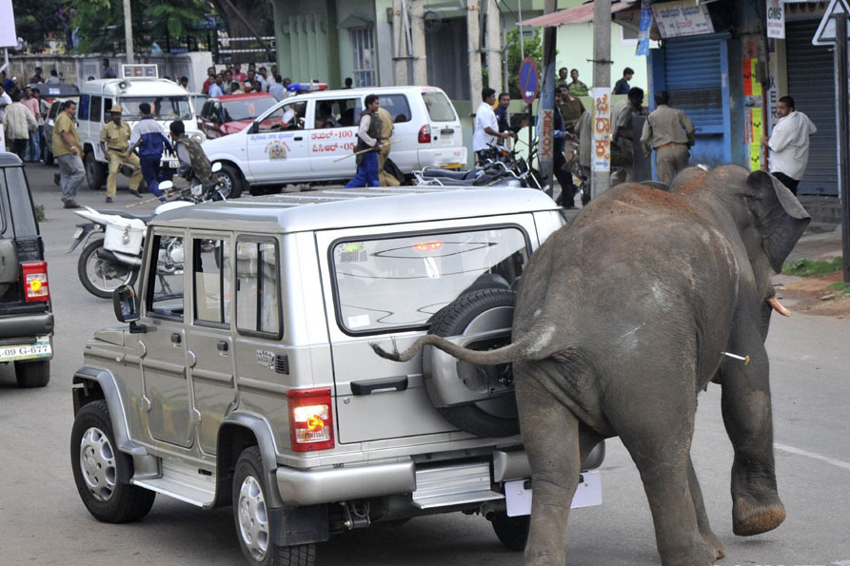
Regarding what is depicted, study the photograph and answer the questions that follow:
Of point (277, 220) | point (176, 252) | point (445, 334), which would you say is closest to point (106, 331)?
point (176, 252)

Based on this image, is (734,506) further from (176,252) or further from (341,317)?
(176,252)

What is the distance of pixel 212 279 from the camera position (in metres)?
6.09

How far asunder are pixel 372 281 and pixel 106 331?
213 cm

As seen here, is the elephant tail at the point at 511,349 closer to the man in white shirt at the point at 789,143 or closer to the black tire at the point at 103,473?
the black tire at the point at 103,473

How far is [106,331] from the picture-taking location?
7.14 m

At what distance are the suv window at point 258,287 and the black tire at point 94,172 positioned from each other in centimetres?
2548

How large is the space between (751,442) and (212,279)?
252 centimetres

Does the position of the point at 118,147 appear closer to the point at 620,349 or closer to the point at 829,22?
the point at 829,22

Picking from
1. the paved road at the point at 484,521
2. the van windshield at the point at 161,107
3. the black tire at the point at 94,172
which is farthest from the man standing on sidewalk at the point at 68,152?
the paved road at the point at 484,521

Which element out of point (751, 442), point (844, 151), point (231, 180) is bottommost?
point (751, 442)

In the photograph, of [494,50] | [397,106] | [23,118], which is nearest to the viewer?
[397,106]

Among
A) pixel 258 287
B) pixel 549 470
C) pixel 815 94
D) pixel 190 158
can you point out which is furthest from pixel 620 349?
pixel 190 158

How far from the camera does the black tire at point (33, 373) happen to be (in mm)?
11141

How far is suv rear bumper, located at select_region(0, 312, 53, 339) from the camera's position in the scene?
10.5m
